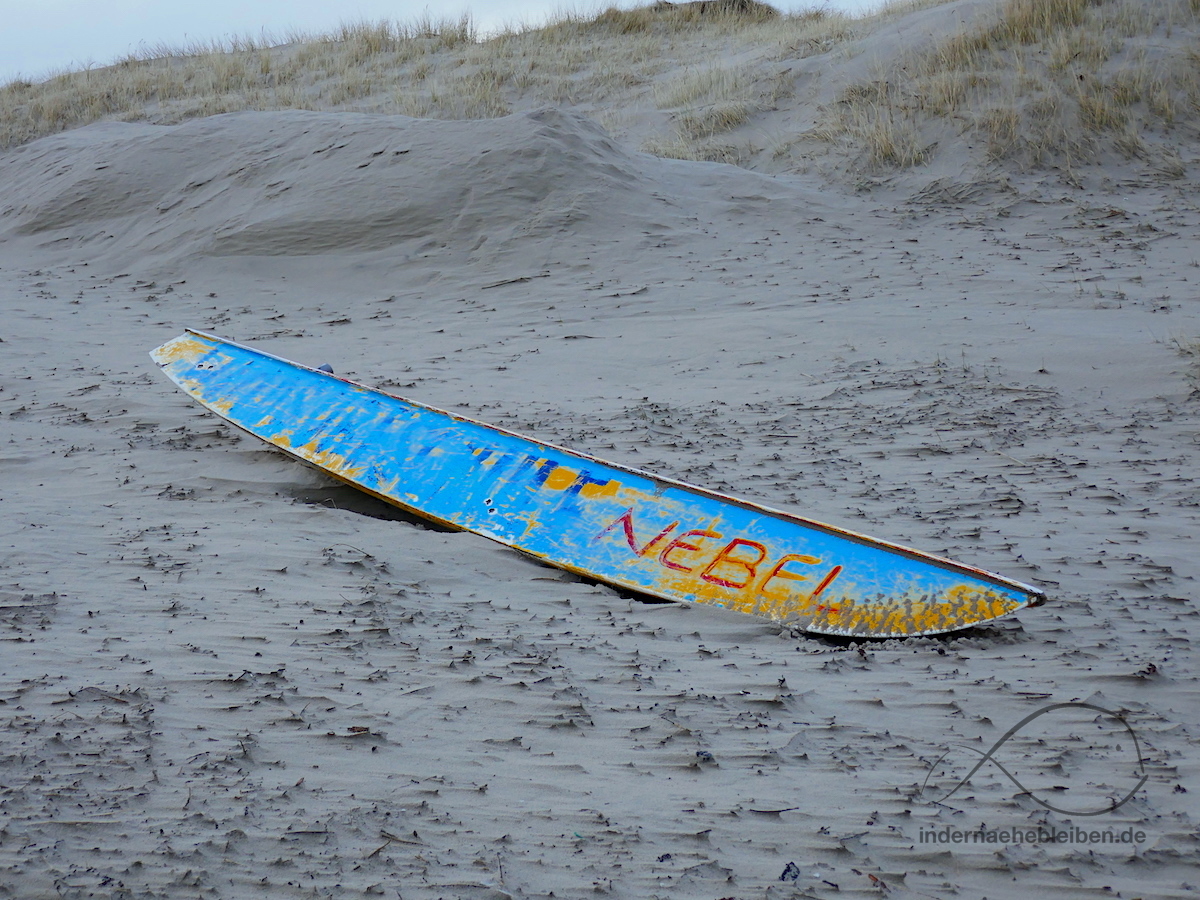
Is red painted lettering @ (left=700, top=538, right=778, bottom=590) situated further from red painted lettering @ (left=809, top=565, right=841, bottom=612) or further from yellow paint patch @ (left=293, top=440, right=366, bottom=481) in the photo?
yellow paint patch @ (left=293, top=440, right=366, bottom=481)

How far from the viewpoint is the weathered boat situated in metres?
3.04

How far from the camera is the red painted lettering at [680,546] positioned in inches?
135

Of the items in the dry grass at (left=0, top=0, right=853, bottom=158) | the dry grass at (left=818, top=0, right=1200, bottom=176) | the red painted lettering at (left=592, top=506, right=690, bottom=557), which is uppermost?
the dry grass at (left=0, top=0, right=853, bottom=158)

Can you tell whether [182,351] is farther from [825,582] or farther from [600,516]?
[825,582]

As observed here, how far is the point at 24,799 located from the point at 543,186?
25.3 ft

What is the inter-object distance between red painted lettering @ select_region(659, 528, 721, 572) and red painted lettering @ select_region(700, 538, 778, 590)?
0.25ft

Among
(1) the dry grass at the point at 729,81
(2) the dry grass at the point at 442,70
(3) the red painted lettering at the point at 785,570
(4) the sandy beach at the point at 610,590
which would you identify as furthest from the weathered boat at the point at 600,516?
(2) the dry grass at the point at 442,70

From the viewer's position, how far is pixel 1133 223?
8.03 metres

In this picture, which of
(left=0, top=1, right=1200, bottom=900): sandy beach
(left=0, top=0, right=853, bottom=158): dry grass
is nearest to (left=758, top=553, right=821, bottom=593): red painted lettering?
(left=0, top=1, right=1200, bottom=900): sandy beach

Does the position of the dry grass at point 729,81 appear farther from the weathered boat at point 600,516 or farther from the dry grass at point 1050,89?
the weathered boat at point 600,516

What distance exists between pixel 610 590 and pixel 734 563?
466mm

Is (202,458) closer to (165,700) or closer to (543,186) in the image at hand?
(165,700)

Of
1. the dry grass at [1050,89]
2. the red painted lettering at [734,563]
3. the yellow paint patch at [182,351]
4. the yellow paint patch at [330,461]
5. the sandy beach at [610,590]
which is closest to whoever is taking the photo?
the sandy beach at [610,590]

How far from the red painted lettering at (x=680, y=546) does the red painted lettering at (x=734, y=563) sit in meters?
0.08
